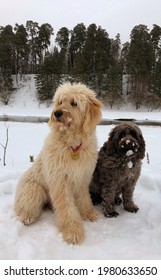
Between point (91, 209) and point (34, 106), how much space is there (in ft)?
93.1

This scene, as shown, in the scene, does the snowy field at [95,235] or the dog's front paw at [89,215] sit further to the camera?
the dog's front paw at [89,215]

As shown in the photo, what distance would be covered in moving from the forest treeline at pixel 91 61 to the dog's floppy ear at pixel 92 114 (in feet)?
90.5

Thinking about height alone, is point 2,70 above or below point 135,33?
below

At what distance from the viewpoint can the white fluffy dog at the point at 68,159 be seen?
343 cm

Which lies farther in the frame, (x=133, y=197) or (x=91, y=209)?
(x=133, y=197)

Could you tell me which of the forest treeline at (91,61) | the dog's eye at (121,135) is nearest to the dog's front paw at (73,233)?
the dog's eye at (121,135)

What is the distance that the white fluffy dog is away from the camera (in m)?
3.43

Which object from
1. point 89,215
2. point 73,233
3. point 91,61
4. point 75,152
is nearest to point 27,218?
point 73,233

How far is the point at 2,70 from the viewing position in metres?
36.1

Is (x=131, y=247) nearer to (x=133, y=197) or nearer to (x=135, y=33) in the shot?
(x=133, y=197)

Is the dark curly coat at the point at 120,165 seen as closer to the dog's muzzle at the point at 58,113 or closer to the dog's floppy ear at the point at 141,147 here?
Answer: the dog's floppy ear at the point at 141,147

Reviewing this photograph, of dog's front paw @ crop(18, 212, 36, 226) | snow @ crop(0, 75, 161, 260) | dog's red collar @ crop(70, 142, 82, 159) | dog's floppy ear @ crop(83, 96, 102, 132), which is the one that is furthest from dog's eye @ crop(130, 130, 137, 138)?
dog's front paw @ crop(18, 212, 36, 226)

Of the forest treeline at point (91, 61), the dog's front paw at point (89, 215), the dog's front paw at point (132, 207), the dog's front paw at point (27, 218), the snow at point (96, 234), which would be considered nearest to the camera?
the snow at point (96, 234)
